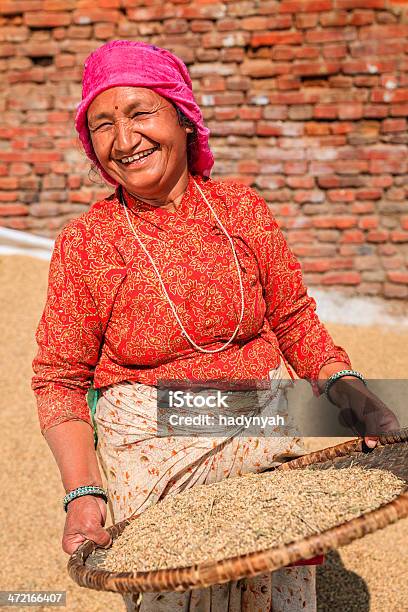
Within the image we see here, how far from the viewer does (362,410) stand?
1954 millimetres

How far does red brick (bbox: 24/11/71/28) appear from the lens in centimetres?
572

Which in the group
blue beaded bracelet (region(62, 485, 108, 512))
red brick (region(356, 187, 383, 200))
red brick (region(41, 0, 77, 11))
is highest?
red brick (region(41, 0, 77, 11))

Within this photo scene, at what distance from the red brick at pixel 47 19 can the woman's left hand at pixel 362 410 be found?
4643mm

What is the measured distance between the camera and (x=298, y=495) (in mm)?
1707

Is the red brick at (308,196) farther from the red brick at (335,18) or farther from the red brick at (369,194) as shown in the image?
the red brick at (335,18)

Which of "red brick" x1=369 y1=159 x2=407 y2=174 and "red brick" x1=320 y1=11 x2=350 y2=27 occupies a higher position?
"red brick" x1=320 y1=11 x2=350 y2=27

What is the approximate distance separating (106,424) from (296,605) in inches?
28.6

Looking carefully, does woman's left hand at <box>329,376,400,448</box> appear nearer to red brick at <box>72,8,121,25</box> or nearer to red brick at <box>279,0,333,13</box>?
red brick at <box>279,0,333,13</box>

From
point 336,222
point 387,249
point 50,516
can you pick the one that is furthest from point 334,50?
point 50,516

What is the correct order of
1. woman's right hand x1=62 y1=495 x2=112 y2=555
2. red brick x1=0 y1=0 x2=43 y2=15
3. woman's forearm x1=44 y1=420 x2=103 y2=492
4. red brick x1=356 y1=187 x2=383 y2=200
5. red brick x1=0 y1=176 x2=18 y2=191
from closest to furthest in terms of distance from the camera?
woman's right hand x1=62 y1=495 x2=112 y2=555 < woman's forearm x1=44 y1=420 x2=103 y2=492 < red brick x1=356 y1=187 x2=383 y2=200 < red brick x1=0 y1=0 x2=43 y2=15 < red brick x1=0 y1=176 x2=18 y2=191

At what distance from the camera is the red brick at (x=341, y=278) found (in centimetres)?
570

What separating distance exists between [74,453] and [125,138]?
791mm

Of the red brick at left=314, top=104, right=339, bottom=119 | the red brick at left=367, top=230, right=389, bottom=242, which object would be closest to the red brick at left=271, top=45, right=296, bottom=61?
the red brick at left=314, top=104, right=339, bottom=119

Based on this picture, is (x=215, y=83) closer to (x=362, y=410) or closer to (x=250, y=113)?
(x=250, y=113)
